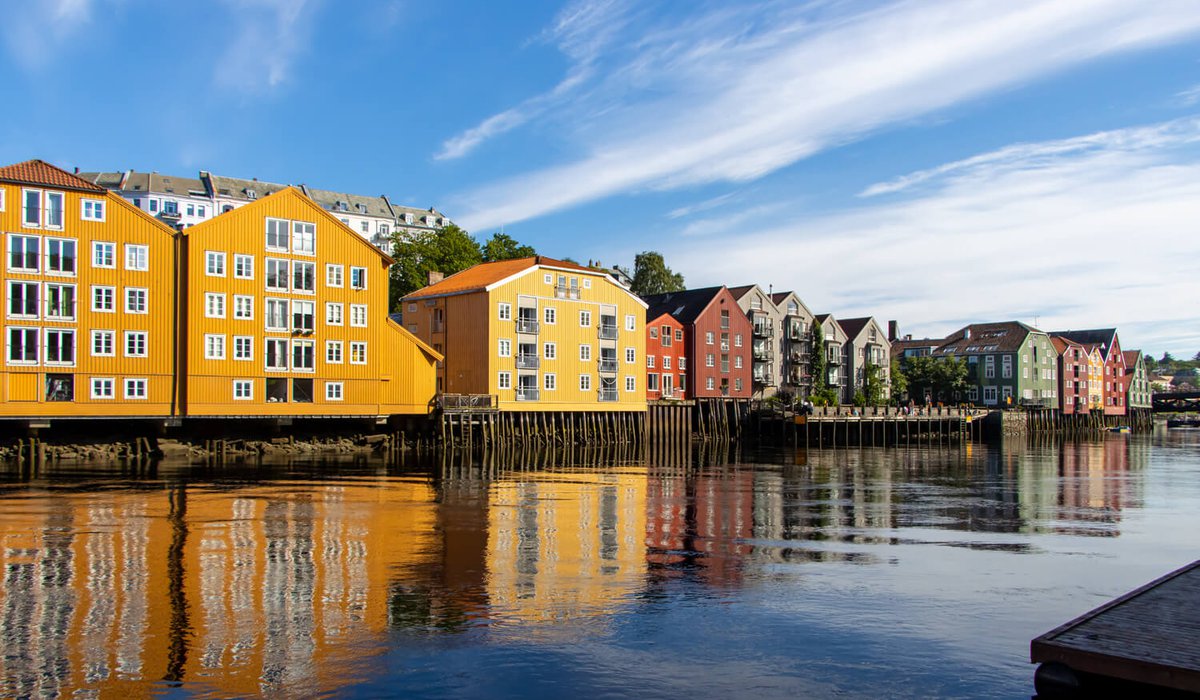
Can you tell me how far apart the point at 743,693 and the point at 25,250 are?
161 ft

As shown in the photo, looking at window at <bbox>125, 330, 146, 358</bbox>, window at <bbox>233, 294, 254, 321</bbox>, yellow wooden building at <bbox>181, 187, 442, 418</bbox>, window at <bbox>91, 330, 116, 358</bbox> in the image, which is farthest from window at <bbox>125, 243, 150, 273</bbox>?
window at <bbox>233, 294, 254, 321</bbox>

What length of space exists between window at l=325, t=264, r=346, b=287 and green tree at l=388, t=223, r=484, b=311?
27254mm

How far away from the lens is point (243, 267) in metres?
54.5

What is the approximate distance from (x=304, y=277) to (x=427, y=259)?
30629 mm

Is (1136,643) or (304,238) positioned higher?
(304,238)

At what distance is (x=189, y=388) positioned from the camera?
5184 cm

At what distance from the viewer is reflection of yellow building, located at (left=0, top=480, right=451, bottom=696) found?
12805mm

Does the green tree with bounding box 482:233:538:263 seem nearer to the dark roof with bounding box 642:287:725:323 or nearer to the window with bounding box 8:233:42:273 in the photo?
the dark roof with bounding box 642:287:725:323

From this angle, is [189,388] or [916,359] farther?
[916,359]

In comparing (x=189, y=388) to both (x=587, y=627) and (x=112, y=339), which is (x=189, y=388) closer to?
(x=112, y=339)

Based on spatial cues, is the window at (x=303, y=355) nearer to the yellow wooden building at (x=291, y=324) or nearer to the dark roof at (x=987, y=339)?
the yellow wooden building at (x=291, y=324)

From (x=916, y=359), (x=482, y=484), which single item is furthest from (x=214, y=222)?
(x=916, y=359)

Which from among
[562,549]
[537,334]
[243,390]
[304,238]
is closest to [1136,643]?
[562,549]

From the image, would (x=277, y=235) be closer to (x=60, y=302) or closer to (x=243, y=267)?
(x=243, y=267)
